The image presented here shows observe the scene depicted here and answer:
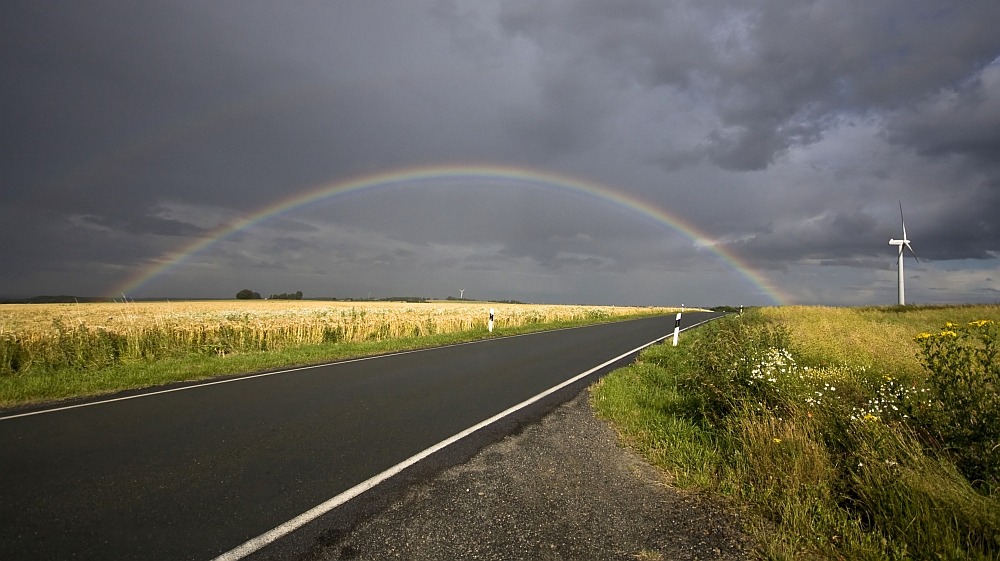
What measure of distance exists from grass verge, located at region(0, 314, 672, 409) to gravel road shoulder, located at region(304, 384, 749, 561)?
7701 millimetres

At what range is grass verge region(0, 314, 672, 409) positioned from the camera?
7.98 meters

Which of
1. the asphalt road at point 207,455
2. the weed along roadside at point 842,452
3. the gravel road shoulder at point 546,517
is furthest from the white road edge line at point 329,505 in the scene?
the weed along roadside at point 842,452

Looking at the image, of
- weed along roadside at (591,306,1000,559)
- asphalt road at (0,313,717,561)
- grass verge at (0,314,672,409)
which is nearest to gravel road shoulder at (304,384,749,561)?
weed along roadside at (591,306,1000,559)

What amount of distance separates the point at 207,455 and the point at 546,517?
372 centimetres

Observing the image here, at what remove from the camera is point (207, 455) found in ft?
16.2

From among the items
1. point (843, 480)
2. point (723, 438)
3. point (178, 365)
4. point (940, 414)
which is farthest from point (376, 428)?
point (178, 365)

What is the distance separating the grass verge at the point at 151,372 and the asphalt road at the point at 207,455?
1510 mm

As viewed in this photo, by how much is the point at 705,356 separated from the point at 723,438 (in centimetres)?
227

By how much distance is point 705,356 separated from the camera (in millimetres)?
7422

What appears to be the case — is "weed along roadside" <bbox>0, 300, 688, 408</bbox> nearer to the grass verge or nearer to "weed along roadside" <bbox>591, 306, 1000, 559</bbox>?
the grass verge

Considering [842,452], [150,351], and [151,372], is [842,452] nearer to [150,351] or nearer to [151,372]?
[151,372]

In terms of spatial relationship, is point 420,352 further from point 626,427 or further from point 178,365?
point 626,427

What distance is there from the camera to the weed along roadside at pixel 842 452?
126 inches

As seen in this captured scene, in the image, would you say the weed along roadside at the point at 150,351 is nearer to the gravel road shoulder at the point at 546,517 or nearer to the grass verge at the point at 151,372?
the grass verge at the point at 151,372
